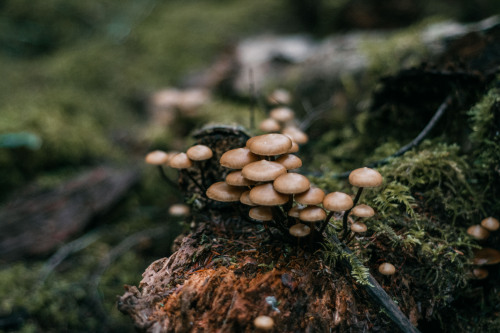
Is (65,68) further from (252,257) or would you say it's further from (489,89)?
(489,89)

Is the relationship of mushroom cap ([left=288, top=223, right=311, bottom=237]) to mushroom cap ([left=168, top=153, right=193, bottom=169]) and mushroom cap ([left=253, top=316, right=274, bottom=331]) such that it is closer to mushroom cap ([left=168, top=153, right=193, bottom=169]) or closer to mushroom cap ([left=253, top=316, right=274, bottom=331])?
mushroom cap ([left=253, top=316, right=274, bottom=331])

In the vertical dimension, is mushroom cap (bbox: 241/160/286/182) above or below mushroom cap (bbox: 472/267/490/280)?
above

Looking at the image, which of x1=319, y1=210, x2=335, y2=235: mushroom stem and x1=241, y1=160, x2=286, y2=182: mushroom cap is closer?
x1=241, y1=160, x2=286, y2=182: mushroom cap

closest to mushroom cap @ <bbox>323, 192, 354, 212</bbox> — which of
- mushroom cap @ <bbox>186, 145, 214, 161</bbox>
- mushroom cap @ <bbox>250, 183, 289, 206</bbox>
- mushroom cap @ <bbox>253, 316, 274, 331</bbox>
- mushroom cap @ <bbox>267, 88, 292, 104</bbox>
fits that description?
mushroom cap @ <bbox>250, 183, 289, 206</bbox>

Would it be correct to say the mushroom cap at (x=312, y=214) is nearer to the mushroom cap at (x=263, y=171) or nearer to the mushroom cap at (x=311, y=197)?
the mushroom cap at (x=311, y=197)

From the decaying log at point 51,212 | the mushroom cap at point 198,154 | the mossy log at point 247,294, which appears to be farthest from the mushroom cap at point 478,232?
the decaying log at point 51,212

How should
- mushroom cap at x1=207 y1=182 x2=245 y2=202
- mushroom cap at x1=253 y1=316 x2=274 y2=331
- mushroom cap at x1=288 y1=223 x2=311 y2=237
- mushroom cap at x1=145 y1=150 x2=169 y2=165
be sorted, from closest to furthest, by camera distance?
mushroom cap at x1=253 y1=316 x2=274 y2=331
mushroom cap at x1=288 y1=223 x2=311 y2=237
mushroom cap at x1=207 y1=182 x2=245 y2=202
mushroom cap at x1=145 y1=150 x2=169 y2=165

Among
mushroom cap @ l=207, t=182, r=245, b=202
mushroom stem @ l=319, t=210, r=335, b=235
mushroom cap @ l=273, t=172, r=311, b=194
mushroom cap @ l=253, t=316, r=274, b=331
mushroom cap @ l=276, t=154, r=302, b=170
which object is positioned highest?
mushroom cap @ l=273, t=172, r=311, b=194
